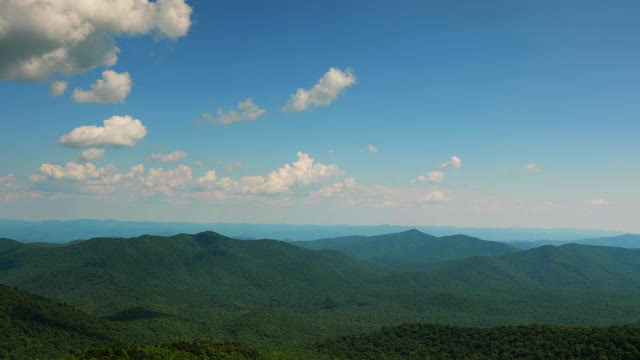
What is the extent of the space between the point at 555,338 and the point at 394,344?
49.3 metres

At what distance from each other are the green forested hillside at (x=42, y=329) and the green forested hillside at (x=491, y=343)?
80.2m

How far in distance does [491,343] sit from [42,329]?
145 m

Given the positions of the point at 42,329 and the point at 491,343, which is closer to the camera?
the point at 491,343

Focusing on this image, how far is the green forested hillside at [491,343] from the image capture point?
4624 inches

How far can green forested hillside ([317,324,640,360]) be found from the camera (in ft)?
385

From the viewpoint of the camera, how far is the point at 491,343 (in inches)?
5384

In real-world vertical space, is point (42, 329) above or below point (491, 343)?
below

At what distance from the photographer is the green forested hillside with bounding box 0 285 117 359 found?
465 feet

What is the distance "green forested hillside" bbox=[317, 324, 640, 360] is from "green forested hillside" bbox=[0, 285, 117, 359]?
8022cm

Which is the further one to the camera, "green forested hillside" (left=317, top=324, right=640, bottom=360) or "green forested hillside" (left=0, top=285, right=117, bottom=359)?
"green forested hillside" (left=0, top=285, right=117, bottom=359)

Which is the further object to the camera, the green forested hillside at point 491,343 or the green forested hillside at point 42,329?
→ the green forested hillside at point 42,329

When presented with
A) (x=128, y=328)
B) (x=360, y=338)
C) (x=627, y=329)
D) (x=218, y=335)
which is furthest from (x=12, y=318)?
(x=627, y=329)

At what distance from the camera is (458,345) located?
468ft

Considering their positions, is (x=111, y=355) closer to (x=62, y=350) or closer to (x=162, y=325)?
(x=62, y=350)
